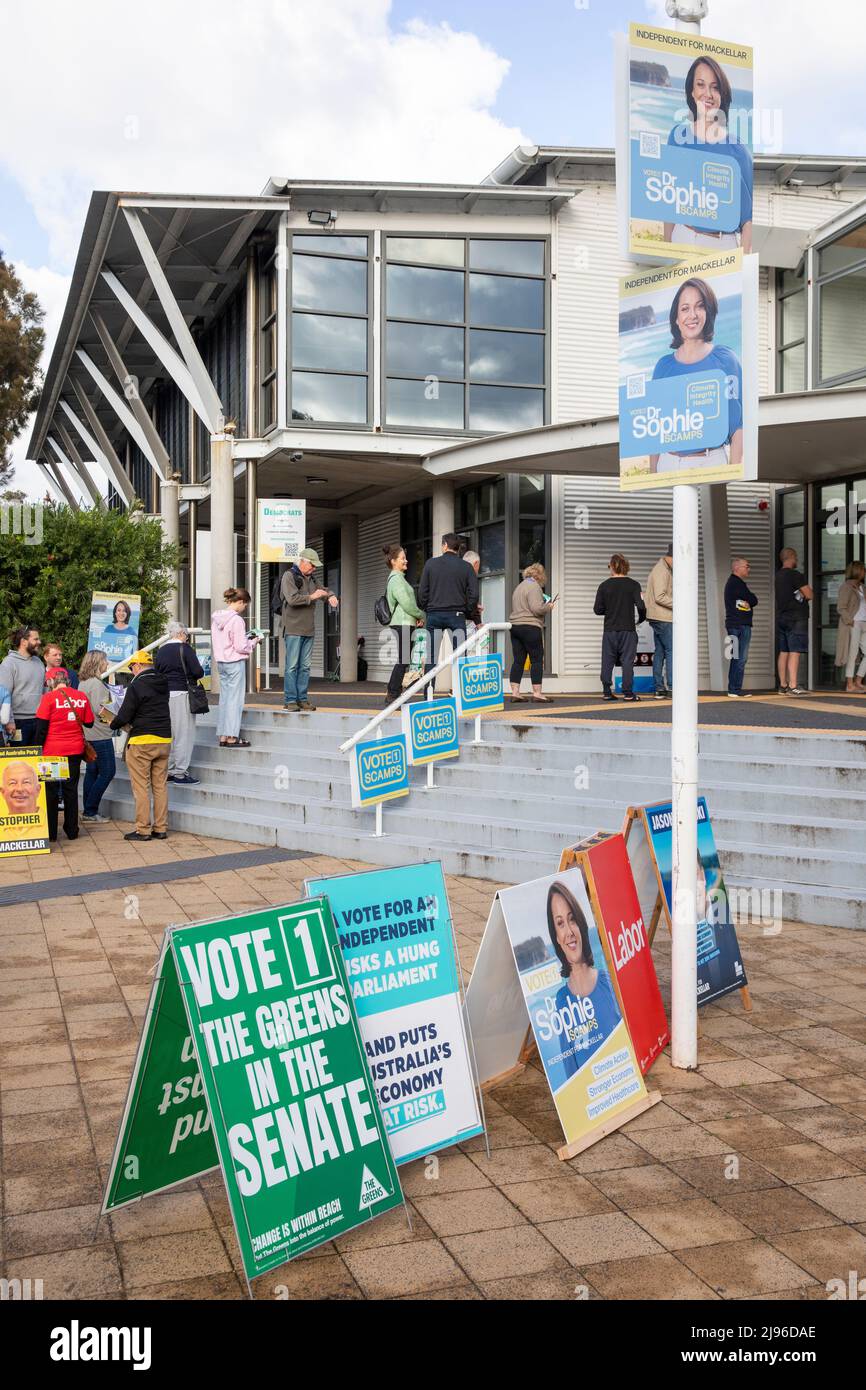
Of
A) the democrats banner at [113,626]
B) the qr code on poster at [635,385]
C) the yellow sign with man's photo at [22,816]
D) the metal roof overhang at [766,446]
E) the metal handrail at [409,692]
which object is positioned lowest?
the yellow sign with man's photo at [22,816]

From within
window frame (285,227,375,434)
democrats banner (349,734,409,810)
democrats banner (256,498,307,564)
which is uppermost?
window frame (285,227,375,434)

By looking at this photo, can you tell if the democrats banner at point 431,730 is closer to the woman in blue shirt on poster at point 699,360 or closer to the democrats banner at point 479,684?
the democrats banner at point 479,684

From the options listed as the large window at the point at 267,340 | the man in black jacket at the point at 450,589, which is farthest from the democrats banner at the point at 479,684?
the large window at the point at 267,340

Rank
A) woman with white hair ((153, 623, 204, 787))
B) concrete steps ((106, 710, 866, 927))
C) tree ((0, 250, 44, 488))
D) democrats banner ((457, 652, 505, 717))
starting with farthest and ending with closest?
tree ((0, 250, 44, 488)) < woman with white hair ((153, 623, 204, 787)) < democrats banner ((457, 652, 505, 717)) < concrete steps ((106, 710, 866, 927))

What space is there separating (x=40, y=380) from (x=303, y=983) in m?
38.0

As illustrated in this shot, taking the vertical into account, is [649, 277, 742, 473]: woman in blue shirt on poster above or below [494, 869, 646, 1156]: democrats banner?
above

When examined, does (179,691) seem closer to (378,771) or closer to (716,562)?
(378,771)

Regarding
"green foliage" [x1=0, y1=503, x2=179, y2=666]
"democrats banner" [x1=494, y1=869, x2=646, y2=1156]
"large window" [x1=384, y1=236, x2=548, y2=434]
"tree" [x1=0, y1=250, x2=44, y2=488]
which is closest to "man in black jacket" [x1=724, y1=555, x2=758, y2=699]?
"large window" [x1=384, y1=236, x2=548, y2=434]

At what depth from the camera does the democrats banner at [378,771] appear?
9727 millimetres

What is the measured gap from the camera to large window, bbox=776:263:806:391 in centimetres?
1919

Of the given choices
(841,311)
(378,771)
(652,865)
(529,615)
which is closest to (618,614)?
(529,615)

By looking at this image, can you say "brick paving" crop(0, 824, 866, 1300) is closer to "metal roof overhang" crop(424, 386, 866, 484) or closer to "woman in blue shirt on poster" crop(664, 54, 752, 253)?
"woman in blue shirt on poster" crop(664, 54, 752, 253)

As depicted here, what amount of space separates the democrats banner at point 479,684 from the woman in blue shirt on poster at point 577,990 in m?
6.35
